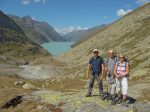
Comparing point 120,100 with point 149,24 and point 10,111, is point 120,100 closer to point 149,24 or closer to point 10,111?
point 10,111

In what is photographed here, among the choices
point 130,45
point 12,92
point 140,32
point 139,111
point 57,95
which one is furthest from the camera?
point 140,32

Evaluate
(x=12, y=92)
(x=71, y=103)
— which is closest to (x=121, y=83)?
(x=71, y=103)

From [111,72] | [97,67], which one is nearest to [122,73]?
[111,72]

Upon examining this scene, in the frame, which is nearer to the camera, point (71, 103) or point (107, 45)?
point (71, 103)

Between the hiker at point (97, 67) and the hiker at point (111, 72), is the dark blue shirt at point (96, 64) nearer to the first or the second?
the hiker at point (97, 67)

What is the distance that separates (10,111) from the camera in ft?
85.3

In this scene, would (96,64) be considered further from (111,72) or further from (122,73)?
(122,73)

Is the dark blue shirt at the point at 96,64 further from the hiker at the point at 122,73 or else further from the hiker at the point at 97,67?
the hiker at the point at 122,73

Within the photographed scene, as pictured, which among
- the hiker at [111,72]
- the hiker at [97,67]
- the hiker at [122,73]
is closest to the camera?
the hiker at [122,73]

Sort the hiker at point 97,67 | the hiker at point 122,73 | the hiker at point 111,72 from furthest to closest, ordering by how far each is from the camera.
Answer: the hiker at point 97,67 → the hiker at point 111,72 → the hiker at point 122,73

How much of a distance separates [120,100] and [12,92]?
9570mm

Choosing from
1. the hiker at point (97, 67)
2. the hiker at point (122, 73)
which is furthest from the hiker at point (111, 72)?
the hiker at point (97, 67)

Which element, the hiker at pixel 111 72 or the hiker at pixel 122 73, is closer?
the hiker at pixel 122 73

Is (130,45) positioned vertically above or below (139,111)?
above
